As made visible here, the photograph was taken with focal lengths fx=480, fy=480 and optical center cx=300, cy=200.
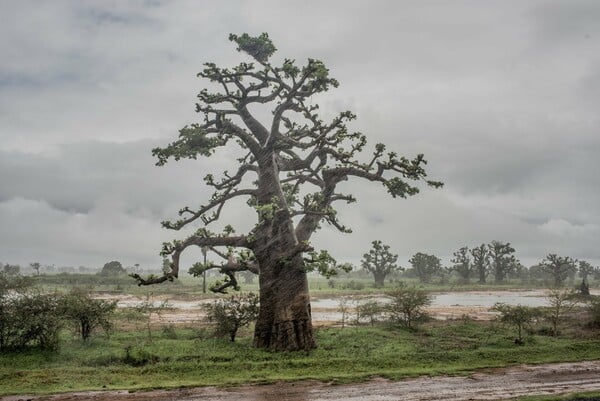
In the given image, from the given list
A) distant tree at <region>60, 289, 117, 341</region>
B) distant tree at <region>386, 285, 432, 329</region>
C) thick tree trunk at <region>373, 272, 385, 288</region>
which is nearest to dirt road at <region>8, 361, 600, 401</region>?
distant tree at <region>60, 289, 117, 341</region>

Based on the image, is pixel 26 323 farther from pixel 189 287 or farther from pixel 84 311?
pixel 189 287

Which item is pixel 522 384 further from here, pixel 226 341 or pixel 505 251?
pixel 505 251

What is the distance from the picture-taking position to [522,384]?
51.2 feet

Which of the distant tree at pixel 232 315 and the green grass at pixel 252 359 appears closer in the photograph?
the green grass at pixel 252 359

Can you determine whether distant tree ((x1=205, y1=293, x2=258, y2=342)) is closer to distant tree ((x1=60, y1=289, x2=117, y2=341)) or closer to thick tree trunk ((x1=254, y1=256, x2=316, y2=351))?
thick tree trunk ((x1=254, y1=256, x2=316, y2=351))

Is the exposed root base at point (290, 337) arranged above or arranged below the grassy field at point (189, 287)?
above

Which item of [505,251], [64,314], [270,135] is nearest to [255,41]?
[270,135]

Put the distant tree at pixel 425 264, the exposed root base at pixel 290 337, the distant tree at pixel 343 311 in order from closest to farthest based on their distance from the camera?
1. the exposed root base at pixel 290 337
2. the distant tree at pixel 343 311
3. the distant tree at pixel 425 264

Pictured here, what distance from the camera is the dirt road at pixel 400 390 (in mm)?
14258

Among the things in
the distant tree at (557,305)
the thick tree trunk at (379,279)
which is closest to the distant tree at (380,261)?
the thick tree trunk at (379,279)

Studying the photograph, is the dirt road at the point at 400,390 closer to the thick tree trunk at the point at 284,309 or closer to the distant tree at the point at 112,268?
the thick tree trunk at the point at 284,309

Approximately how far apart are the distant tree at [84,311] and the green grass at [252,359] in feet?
2.95

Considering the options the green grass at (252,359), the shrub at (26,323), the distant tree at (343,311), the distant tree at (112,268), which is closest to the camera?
the green grass at (252,359)

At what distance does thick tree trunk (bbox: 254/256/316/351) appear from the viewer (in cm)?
2275
